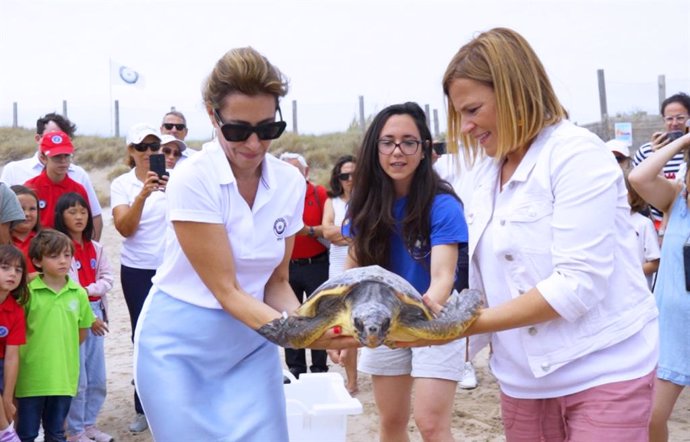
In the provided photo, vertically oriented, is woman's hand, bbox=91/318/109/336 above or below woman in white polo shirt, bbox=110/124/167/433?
below

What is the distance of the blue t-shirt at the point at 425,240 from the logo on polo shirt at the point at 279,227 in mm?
751

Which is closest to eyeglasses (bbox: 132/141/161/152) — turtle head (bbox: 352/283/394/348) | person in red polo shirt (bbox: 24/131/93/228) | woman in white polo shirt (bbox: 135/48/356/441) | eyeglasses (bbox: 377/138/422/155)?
person in red polo shirt (bbox: 24/131/93/228)

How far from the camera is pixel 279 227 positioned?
2395 mm

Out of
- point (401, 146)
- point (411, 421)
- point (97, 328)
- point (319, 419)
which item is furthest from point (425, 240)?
point (97, 328)

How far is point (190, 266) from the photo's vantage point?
2.34 m

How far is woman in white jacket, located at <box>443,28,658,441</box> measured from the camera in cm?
188

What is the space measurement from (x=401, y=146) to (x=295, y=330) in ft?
3.85

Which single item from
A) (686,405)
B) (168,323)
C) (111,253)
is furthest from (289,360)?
(111,253)

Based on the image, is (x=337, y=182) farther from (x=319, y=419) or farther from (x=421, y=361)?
(x=421, y=361)

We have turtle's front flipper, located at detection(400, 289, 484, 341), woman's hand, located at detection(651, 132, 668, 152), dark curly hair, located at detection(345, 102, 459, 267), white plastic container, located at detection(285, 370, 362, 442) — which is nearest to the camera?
turtle's front flipper, located at detection(400, 289, 484, 341)

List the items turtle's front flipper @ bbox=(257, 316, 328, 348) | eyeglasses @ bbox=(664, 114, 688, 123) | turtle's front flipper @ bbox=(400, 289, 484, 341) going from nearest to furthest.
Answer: turtle's front flipper @ bbox=(400, 289, 484, 341) → turtle's front flipper @ bbox=(257, 316, 328, 348) → eyeglasses @ bbox=(664, 114, 688, 123)

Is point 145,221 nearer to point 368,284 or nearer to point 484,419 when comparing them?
point 484,419

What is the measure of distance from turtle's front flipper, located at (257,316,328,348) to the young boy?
217 centimetres

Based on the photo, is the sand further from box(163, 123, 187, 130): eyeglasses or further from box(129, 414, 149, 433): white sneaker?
box(163, 123, 187, 130): eyeglasses
